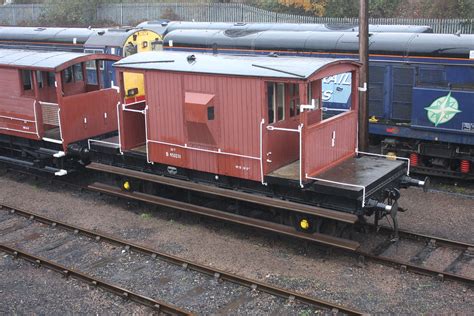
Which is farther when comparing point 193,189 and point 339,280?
point 193,189

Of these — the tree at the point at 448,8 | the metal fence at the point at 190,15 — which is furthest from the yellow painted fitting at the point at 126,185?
the tree at the point at 448,8

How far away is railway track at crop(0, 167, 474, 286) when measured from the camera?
9.36 m

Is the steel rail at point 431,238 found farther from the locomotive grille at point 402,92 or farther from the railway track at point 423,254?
the locomotive grille at point 402,92

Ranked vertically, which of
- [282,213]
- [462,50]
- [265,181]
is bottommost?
[282,213]

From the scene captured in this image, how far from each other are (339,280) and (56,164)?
8156mm

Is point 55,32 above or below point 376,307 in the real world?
above

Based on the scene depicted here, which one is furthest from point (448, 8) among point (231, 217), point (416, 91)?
point (231, 217)

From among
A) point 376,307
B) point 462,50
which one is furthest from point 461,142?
point 376,307

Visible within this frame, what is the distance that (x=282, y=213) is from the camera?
10531 millimetres

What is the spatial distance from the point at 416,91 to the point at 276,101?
504 cm

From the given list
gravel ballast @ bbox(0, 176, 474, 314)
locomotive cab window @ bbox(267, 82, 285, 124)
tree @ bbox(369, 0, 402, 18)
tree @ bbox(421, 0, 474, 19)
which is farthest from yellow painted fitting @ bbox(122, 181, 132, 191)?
tree @ bbox(369, 0, 402, 18)

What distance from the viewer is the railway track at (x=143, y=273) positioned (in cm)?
850

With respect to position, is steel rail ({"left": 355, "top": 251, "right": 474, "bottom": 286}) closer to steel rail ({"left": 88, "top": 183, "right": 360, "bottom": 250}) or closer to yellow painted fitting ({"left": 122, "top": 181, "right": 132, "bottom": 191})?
steel rail ({"left": 88, "top": 183, "right": 360, "bottom": 250})

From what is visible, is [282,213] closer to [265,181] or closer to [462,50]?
[265,181]
